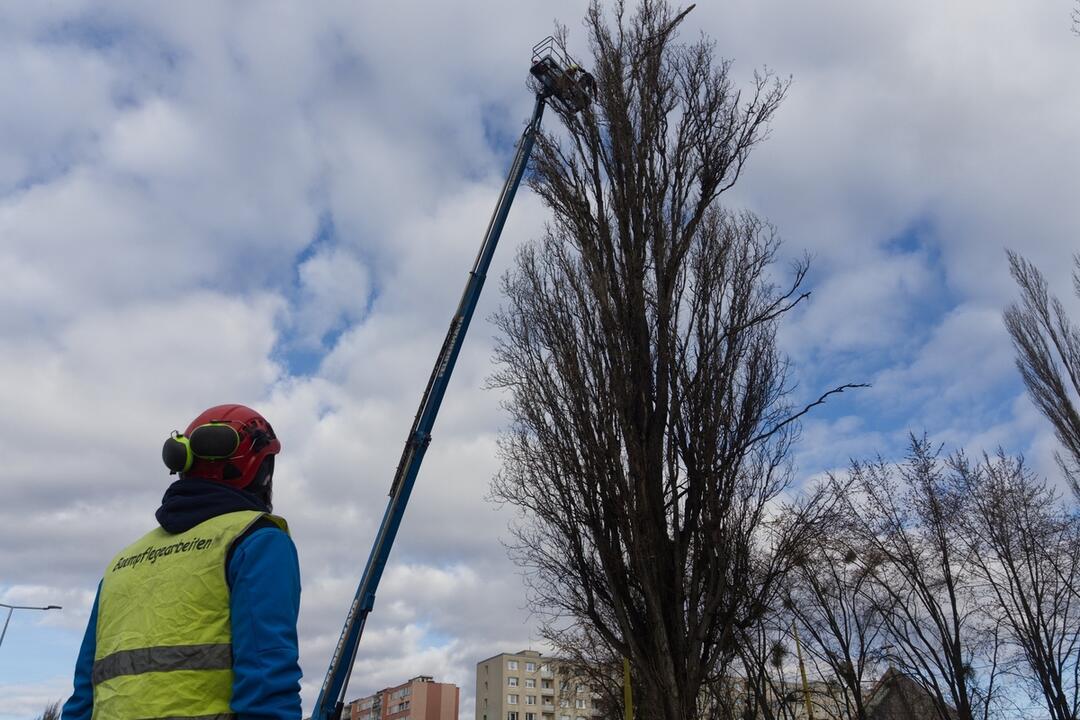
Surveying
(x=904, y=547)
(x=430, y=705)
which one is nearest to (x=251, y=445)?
(x=904, y=547)

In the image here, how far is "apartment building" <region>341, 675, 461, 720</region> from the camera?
229 ft

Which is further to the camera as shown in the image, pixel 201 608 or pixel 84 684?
pixel 84 684

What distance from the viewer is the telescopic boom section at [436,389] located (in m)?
8.32

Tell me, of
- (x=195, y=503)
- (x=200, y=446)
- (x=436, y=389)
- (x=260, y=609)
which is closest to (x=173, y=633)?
(x=260, y=609)

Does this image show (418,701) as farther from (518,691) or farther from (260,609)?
(260,609)

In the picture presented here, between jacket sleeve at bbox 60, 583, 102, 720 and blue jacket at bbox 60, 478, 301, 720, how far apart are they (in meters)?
0.42

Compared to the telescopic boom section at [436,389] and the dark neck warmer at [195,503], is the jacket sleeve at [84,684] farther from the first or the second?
the telescopic boom section at [436,389]

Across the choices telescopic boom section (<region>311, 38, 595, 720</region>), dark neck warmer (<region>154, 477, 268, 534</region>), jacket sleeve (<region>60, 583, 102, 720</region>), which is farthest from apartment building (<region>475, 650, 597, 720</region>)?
dark neck warmer (<region>154, 477, 268, 534</region>)

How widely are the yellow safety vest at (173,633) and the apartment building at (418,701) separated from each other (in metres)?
74.8

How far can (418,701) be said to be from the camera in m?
69.8

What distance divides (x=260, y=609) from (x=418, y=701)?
249 ft

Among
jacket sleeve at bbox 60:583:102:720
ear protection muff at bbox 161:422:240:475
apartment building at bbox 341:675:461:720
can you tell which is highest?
apartment building at bbox 341:675:461:720

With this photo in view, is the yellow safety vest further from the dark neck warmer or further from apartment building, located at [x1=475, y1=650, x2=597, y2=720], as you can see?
apartment building, located at [x1=475, y1=650, x2=597, y2=720]

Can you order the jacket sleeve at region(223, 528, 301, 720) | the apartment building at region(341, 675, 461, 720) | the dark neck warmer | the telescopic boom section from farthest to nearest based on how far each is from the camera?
the apartment building at region(341, 675, 461, 720)
the telescopic boom section
the dark neck warmer
the jacket sleeve at region(223, 528, 301, 720)
